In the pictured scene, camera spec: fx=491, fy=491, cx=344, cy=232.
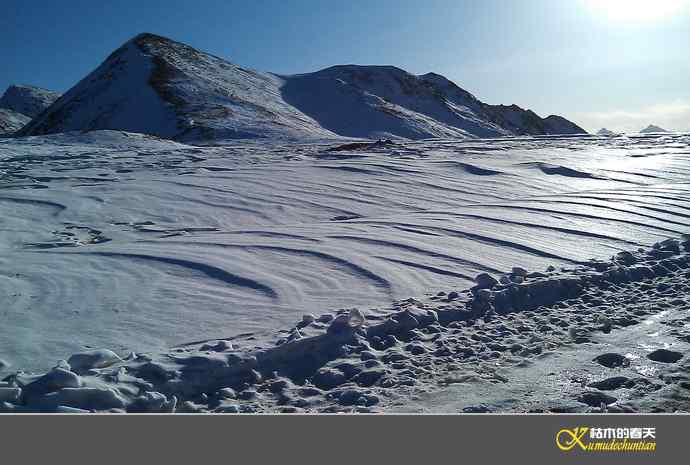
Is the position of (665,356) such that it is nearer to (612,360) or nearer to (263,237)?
(612,360)

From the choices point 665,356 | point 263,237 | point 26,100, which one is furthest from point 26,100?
point 665,356

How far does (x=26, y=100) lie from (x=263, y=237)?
416 feet

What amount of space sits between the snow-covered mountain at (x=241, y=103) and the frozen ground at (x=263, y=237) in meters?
→ 19.7

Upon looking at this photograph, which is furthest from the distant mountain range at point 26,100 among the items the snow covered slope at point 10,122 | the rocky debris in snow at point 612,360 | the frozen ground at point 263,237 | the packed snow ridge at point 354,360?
the rocky debris in snow at point 612,360

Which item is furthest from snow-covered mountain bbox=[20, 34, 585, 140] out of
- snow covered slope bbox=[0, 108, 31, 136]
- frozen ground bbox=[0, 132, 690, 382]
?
snow covered slope bbox=[0, 108, 31, 136]

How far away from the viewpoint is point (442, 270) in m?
4.55

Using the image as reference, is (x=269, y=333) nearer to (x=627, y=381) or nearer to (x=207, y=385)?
(x=207, y=385)

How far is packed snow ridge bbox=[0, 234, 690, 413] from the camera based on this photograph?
8.11 feet

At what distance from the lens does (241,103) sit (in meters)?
39.7

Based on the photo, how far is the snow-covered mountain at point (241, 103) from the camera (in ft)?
115

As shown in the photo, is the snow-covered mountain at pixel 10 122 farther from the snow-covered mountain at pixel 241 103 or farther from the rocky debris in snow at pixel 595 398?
the rocky debris in snow at pixel 595 398

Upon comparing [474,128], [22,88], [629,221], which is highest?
[22,88]
